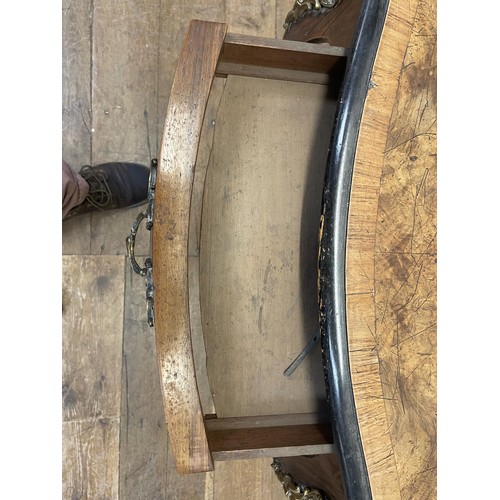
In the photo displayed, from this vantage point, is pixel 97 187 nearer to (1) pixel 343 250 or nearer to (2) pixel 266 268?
(2) pixel 266 268

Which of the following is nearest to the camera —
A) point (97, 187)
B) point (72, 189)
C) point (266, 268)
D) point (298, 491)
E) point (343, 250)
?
point (343, 250)

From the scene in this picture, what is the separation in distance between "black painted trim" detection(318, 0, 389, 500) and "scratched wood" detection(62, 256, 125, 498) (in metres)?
0.99

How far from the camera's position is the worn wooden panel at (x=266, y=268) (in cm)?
94

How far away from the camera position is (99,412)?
1615 mm

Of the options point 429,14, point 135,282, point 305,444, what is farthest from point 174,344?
point 135,282

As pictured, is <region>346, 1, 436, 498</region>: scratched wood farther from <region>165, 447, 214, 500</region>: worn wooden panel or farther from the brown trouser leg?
<region>165, 447, 214, 500</region>: worn wooden panel

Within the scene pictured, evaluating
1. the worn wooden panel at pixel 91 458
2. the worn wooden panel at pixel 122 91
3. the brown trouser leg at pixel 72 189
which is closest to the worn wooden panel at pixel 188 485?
the worn wooden panel at pixel 91 458

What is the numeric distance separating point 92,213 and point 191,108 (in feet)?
3.03

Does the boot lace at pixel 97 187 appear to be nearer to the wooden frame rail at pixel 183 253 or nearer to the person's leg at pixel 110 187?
the person's leg at pixel 110 187

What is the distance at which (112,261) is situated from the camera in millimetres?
1584

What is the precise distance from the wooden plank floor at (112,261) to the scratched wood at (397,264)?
0.96 meters

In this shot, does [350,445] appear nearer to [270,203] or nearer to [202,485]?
[270,203]

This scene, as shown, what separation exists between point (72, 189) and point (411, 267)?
3.20ft

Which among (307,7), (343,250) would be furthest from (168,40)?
(343,250)
